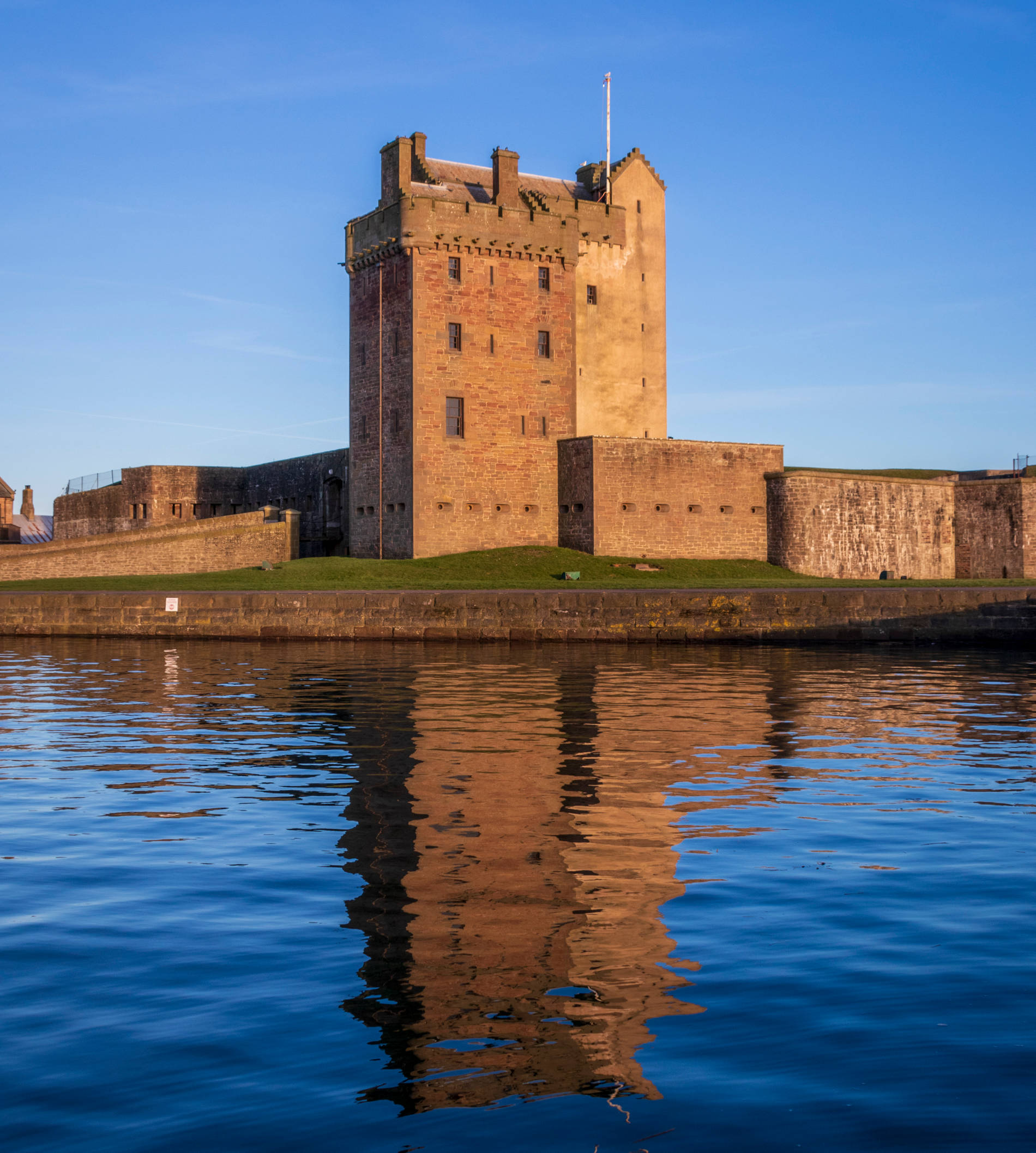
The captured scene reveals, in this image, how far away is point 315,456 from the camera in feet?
169

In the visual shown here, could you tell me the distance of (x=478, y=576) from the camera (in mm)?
39781

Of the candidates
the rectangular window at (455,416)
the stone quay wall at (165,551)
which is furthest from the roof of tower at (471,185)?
the stone quay wall at (165,551)

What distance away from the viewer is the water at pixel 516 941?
13.8 ft

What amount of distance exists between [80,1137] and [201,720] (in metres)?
11.2

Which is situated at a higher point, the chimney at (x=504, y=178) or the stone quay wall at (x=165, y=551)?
the chimney at (x=504, y=178)

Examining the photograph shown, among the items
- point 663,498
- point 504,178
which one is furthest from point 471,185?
point 663,498

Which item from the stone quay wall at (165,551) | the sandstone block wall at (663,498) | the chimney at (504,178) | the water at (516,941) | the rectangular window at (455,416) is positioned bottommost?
the water at (516,941)

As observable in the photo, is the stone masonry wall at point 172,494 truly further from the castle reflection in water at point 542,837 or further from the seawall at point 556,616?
the castle reflection in water at point 542,837

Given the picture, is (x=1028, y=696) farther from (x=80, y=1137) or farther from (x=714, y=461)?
(x=714, y=461)

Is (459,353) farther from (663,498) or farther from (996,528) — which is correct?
(996,528)

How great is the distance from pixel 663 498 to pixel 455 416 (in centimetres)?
833

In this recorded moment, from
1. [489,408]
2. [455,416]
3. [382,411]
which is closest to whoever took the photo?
[455,416]

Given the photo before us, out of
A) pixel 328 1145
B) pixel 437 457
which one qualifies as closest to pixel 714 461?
pixel 437 457

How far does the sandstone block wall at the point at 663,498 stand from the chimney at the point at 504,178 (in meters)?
9.68
